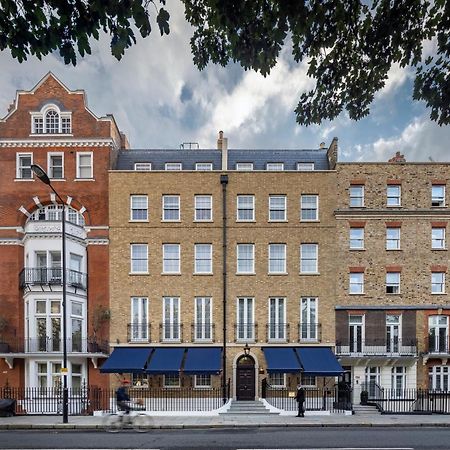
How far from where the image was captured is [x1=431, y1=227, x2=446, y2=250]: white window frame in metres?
22.5

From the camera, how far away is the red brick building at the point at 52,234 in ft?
69.1

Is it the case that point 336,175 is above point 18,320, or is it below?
above

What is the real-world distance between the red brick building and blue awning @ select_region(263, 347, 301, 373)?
9234mm

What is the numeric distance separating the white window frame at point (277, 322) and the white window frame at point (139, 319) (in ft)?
23.1

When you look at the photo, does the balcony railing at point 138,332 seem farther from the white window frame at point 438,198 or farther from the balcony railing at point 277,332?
the white window frame at point 438,198

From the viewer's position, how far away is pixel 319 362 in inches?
803

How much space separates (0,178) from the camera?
73.6 feet

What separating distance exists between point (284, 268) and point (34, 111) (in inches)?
683

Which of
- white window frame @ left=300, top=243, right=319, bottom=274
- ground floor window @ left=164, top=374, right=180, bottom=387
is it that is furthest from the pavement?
white window frame @ left=300, top=243, right=319, bottom=274

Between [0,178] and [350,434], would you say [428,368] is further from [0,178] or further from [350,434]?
[0,178]

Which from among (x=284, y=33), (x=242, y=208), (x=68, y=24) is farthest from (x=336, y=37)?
(x=242, y=208)

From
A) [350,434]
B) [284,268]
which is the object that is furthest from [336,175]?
[350,434]

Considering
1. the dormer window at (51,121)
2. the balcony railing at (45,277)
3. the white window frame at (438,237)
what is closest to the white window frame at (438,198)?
the white window frame at (438,237)

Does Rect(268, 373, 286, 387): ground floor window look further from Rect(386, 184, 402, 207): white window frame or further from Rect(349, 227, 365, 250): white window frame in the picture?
Rect(386, 184, 402, 207): white window frame
